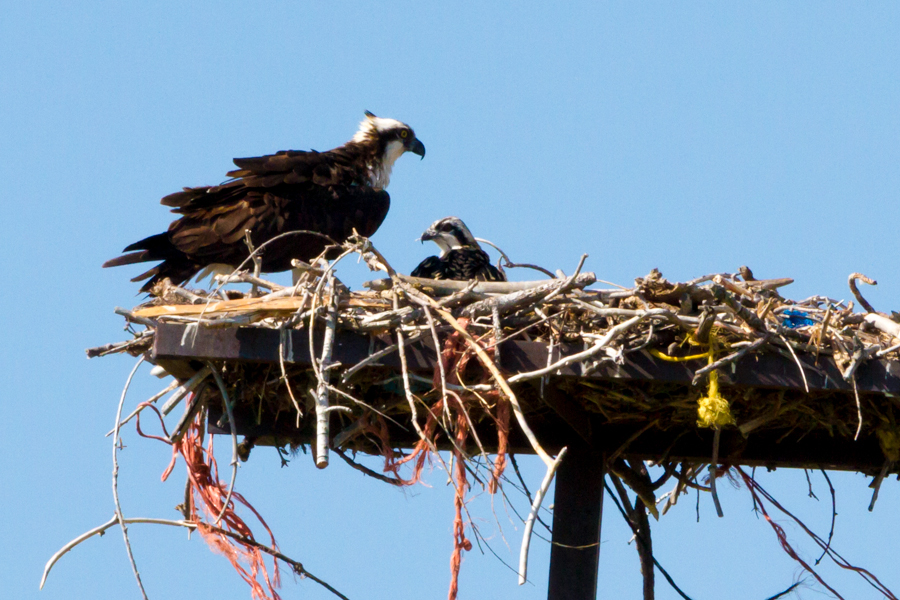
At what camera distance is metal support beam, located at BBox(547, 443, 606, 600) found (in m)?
5.00

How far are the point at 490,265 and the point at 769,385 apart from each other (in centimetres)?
252

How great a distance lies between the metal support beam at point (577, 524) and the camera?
5.00m

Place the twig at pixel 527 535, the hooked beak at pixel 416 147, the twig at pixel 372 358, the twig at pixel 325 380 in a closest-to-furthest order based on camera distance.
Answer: the twig at pixel 527 535 → the twig at pixel 325 380 → the twig at pixel 372 358 → the hooked beak at pixel 416 147

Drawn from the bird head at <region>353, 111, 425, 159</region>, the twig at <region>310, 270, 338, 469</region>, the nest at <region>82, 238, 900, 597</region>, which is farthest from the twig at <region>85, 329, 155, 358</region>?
the bird head at <region>353, 111, 425, 159</region>

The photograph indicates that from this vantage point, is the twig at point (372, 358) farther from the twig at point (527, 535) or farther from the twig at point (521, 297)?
the twig at point (527, 535)

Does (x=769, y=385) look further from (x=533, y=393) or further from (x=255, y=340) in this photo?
(x=255, y=340)

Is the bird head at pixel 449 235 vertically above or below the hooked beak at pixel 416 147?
below

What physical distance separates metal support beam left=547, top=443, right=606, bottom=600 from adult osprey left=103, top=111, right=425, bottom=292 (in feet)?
7.63

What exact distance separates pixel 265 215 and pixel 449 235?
3.63 feet

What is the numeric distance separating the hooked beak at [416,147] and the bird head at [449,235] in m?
1.81

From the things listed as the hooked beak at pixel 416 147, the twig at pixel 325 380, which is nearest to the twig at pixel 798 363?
the twig at pixel 325 380

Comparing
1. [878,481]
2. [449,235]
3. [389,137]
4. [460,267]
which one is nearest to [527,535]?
[878,481]

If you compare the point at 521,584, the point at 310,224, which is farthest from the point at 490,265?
the point at 521,584

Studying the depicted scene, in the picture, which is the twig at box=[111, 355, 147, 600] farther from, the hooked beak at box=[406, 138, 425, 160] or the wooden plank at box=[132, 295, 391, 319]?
the hooked beak at box=[406, 138, 425, 160]
